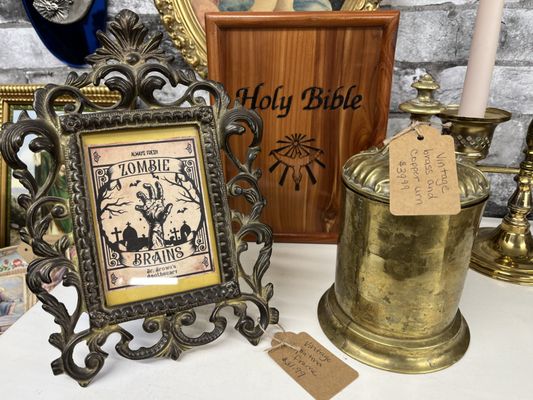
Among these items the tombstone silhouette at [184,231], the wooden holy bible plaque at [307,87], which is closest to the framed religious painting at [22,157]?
the wooden holy bible plaque at [307,87]

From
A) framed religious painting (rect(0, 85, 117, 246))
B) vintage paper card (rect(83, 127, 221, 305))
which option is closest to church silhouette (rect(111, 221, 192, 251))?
vintage paper card (rect(83, 127, 221, 305))

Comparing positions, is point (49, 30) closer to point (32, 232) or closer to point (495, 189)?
point (32, 232)

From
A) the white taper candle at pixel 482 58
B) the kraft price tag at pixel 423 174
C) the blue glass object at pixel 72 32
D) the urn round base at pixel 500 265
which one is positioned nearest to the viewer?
the kraft price tag at pixel 423 174

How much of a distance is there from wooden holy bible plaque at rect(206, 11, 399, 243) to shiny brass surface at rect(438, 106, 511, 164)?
142 millimetres

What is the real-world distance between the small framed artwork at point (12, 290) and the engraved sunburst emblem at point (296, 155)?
21.9 inches

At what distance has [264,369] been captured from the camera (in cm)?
57

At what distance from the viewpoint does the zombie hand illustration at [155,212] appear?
1.89 ft

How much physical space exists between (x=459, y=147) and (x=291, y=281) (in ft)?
1.13

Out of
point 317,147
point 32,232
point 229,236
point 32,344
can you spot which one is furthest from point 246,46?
point 32,344

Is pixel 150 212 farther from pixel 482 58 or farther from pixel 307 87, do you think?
pixel 482 58

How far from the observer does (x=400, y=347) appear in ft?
1.92

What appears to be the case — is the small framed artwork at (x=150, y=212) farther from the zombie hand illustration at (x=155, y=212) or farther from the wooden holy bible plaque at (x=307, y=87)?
the wooden holy bible plaque at (x=307, y=87)

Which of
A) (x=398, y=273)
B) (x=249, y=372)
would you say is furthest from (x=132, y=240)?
(x=398, y=273)

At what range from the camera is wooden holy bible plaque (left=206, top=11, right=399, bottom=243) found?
0.72m
